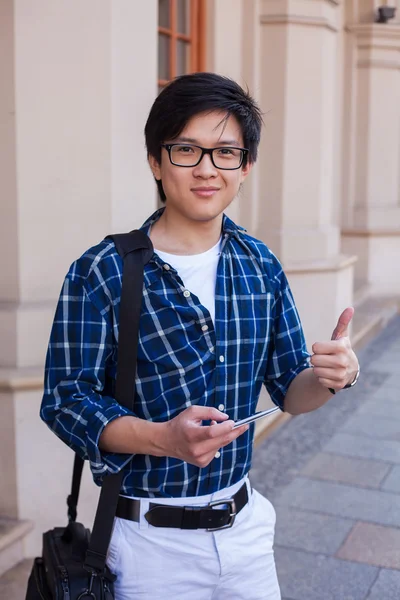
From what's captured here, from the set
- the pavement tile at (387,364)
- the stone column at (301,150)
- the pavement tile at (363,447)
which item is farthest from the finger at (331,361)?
the pavement tile at (387,364)

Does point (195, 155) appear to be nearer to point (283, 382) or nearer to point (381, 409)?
point (283, 382)

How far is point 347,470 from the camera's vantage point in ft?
17.2

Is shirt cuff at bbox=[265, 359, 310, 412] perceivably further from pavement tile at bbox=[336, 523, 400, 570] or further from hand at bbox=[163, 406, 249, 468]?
pavement tile at bbox=[336, 523, 400, 570]

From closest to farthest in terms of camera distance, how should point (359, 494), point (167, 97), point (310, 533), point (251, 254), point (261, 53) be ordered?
point (167, 97), point (251, 254), point (310, 533), point (359, 494), point (261, 53)

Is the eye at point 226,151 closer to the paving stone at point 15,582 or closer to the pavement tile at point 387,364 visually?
the paving stone at point 15,582

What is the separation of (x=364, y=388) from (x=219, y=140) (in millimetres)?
5498

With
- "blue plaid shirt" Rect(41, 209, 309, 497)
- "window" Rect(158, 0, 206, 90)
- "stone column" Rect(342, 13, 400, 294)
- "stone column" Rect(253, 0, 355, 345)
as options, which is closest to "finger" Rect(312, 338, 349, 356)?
"blue plaid shirt" Rect(41, 209, 309, 497)

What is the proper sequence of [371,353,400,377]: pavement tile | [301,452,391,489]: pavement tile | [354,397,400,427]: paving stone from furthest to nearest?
[371,353,400,377]: pavement tile < [354,397,400,427]: paving stone < [301,452,391,489]: pavement tile

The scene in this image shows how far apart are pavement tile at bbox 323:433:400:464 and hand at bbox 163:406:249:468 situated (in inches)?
155

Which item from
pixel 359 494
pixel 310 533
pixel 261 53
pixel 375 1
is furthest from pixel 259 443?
pixel 375 1

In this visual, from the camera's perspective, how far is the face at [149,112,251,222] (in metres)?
1.92

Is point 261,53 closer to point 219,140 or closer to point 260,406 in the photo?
point 260,406

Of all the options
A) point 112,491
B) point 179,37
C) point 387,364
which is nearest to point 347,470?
point 387,364

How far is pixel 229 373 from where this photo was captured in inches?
78.5
